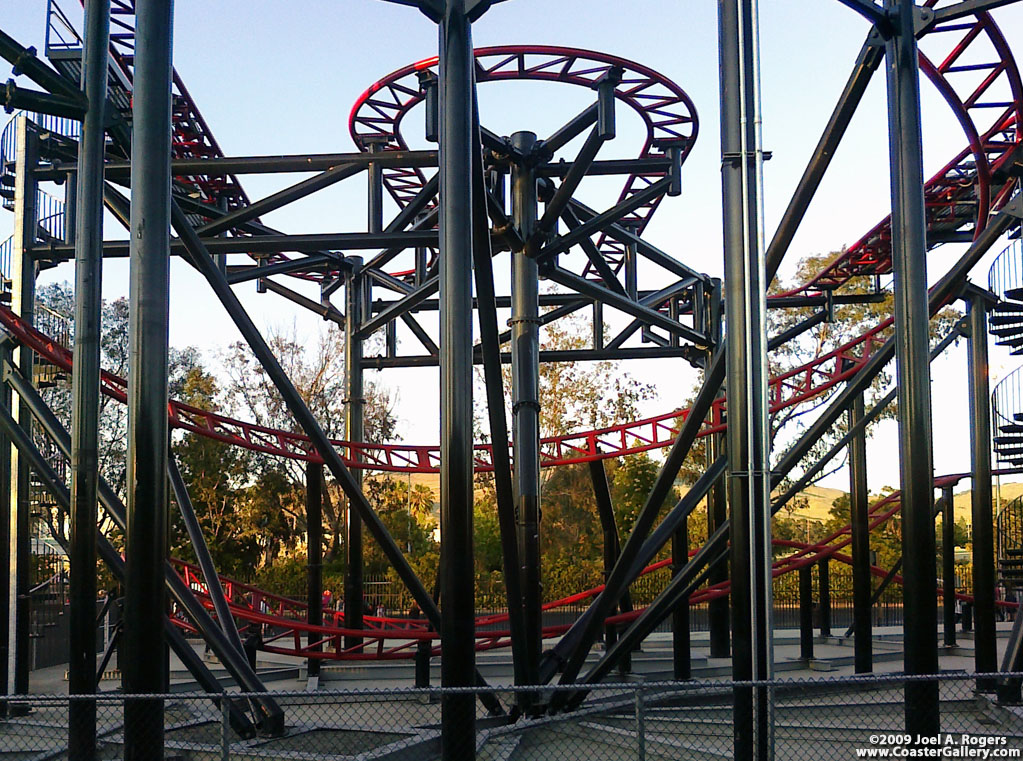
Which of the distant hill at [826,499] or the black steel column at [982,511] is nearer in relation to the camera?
the black steel column at [982,511]

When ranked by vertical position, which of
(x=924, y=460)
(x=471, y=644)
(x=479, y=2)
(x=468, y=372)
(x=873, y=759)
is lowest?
(x=873, y=759)

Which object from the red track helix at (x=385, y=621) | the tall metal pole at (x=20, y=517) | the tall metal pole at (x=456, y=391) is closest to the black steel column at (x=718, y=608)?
the red track helix at (x=385, y=621)

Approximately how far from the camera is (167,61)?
26.9 feet

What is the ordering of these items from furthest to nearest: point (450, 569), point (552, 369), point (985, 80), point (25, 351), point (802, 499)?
1. point (802, 499)
2. point (552, 369)
3. point (985, 80)
4. point (25, 351)
5. point (450, 569)

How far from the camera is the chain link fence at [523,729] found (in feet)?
26.5

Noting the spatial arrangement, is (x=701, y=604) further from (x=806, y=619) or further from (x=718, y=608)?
(x=806, y=619)

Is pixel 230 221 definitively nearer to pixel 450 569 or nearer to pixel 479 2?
pixel 479 2

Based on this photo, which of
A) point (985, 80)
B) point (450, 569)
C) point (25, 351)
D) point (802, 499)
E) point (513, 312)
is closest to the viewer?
point (450, 569)

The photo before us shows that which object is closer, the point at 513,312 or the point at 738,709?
the point at 738,709

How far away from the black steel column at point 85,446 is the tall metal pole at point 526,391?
5005 mm

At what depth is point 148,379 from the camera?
786 centimetres

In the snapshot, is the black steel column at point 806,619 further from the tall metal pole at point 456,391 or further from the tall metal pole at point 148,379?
the tall metal pole at point 148,379

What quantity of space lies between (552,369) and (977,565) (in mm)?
25620

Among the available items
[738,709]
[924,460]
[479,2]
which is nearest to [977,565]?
[924,460]
